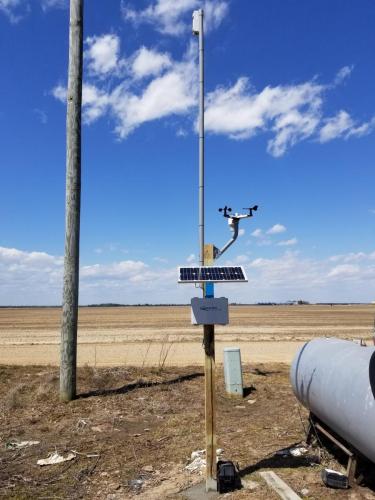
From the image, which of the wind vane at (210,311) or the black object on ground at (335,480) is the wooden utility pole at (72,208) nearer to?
the wind vane at (210,311)

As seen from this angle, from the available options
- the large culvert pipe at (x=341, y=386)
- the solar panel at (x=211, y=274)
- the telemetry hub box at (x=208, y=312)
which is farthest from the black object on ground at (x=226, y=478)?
the solar panel at (x=211, y=274)

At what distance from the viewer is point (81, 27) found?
11.0 m

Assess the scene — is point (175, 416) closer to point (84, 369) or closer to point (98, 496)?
point (98, 496)

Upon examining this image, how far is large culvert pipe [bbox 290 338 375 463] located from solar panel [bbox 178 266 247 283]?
1727mm

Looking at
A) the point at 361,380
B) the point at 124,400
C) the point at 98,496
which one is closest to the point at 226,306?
the point at 361,380

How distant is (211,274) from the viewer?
5930 millimetres

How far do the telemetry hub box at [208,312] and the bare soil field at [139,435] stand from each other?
194 cm

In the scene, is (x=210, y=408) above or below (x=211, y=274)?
below

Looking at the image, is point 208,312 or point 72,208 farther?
point 72,208

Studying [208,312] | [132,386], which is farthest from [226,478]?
[132,386]

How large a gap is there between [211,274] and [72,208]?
5.63 meters

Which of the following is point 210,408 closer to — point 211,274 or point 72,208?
point 211,274

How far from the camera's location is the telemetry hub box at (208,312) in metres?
5.74

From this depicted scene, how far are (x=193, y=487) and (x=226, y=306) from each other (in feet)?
7.17
